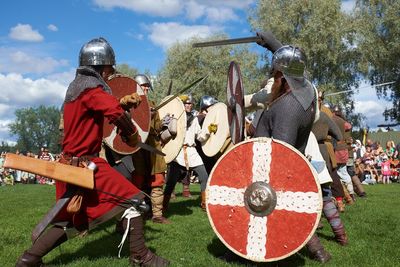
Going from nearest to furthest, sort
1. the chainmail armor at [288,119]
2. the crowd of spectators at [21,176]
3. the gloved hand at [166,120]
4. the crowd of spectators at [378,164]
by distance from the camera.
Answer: the chainmail armor at [288,119] → the gloved hand at [166,120] → the crowd of spectators at [378,164] → the crowd of spectators at [21,176]

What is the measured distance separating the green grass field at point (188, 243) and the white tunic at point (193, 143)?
735 millimetres

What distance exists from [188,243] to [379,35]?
79.1 feet

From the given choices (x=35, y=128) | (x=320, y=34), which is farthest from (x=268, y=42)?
(x=35, y=128)

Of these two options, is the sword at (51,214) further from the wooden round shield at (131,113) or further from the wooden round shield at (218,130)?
the wooden round shield at (218,130)

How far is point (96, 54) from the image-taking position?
339cm

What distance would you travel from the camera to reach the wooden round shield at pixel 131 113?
4504mm

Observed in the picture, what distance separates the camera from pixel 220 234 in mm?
3316

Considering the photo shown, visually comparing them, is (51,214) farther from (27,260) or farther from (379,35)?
(379,35)

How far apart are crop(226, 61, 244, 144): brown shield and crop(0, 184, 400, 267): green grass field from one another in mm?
1075

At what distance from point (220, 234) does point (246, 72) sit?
2687 centimetres

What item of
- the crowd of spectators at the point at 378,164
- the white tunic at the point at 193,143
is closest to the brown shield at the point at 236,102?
the white tunic at the point at 193,143

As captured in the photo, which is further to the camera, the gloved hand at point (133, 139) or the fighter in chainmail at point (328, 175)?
the fighter in chainmail at point (328, 175)

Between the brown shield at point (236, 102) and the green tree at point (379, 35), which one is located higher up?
the green tree at point (379, 35)

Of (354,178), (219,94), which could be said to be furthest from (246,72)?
(354,178)
